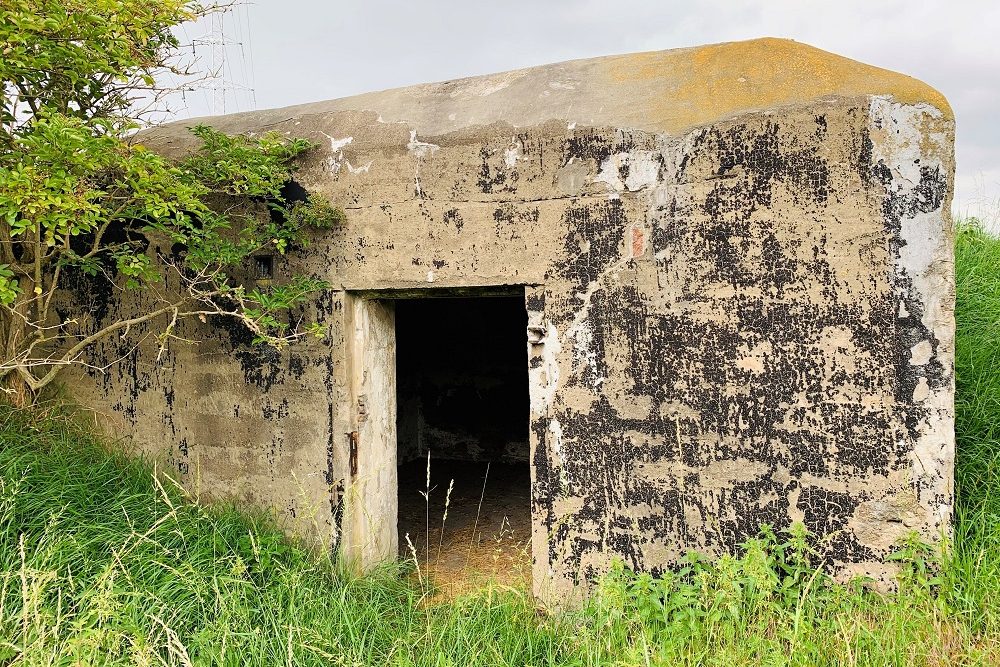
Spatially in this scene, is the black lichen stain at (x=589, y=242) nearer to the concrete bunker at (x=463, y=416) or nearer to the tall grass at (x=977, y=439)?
the tall grass at (x=977, y=439)

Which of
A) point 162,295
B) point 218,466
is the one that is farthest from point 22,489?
point 162,295

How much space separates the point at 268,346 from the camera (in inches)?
145

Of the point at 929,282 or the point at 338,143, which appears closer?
the point at 929,282

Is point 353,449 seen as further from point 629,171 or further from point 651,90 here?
point 651,90

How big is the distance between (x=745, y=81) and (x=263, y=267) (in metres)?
2.72

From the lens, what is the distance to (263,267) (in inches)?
146

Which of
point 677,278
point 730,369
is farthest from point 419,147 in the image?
point 730,369

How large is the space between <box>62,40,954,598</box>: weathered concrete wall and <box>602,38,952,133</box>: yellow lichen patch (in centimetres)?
1

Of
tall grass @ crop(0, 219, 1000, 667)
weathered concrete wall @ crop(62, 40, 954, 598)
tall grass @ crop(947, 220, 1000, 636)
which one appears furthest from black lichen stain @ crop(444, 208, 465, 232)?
tall grass @ crop(947, 220, 1000, 636)

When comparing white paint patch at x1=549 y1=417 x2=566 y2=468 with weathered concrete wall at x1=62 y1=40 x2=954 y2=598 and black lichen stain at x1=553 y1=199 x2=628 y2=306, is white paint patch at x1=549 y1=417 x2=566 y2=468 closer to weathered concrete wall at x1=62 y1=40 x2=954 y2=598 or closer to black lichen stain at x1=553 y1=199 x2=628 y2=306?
weathered concrete wall at x1=62 y1=40 x2=954 y2=598

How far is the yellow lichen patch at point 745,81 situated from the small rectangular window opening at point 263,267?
84.3 inches

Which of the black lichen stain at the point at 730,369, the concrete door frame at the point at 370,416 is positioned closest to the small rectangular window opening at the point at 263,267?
the concrete door frame at the point at 370,416

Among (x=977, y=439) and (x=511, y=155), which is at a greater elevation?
(x=511, y=155)

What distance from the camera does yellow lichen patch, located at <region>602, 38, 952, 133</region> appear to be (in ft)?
8.91
